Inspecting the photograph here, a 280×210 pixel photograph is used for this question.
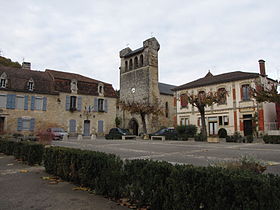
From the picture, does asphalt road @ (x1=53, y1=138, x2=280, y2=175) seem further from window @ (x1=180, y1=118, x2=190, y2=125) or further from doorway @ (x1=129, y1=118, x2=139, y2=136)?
doorway @ (x1=129, y1=118, x2=139, y2=136)

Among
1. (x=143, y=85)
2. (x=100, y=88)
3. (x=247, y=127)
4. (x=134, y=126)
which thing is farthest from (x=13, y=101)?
(x=247, y=127)

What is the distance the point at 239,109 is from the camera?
21.9 metres

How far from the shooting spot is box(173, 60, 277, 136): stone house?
67.5 feet

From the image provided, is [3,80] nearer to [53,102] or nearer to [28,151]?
[53,102]

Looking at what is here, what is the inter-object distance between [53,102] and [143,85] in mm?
12612

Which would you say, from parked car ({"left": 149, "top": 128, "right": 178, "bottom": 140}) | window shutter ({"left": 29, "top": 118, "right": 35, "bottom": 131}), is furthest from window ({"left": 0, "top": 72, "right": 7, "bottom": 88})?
parked car ({"left": 149, "top": 128, "right": 178, "bottom": 140})

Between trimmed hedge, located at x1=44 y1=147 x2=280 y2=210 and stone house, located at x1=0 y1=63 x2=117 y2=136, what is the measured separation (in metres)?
18.1

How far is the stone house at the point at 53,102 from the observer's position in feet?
73.0

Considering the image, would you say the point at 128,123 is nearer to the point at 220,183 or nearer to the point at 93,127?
the point at 93,127

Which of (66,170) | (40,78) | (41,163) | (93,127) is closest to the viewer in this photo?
(66,170)

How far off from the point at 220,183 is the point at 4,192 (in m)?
4.01

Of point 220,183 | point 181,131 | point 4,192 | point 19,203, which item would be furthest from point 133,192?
point 181,131

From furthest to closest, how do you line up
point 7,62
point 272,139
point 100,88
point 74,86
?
point 7,62 < point 100,88 < point 74,86 < point 272,139

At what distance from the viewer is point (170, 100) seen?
33.6 m
